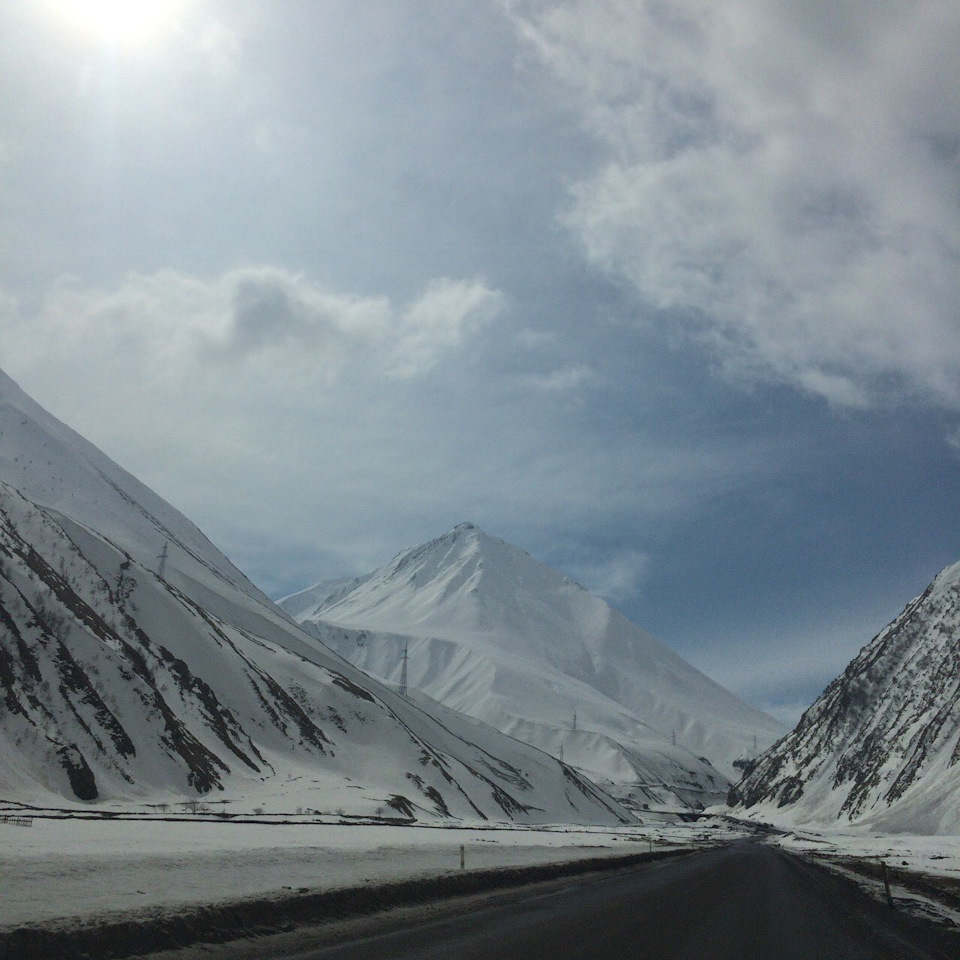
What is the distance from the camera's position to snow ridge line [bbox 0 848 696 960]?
11109mm

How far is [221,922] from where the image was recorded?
546 inches

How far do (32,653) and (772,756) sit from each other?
181 meters

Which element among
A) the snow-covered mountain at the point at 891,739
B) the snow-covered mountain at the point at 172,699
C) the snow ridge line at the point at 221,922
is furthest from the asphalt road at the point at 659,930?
the snow-covered mountain at the point at 891,739

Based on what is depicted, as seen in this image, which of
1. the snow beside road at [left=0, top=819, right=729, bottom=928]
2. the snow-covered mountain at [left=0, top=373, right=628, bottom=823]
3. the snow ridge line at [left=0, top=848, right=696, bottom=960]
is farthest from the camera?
the snow-covered mountain at [left=0, top=373, right=628, bottom=823]

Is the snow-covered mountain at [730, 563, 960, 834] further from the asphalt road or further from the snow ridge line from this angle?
the snow ridge line

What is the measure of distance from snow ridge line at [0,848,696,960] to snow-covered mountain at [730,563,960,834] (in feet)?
288

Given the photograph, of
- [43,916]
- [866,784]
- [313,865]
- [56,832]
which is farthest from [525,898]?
[866,784]

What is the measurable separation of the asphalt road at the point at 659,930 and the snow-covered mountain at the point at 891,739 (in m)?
79.9

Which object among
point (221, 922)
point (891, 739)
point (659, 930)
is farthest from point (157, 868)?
point (891, 739)

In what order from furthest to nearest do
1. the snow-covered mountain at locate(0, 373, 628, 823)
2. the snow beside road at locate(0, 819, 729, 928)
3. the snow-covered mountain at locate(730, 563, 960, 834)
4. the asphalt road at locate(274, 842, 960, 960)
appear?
the snow-covered mountain at locate(730, 563, 960, 834)
the snow-covered mountain at locate(0, 373, 628, 823)
the snow beside road at locate(0, 819, 729, 928)
the asphalt road at locate(274, 842, 960, 960)

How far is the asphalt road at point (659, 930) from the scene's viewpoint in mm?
13289

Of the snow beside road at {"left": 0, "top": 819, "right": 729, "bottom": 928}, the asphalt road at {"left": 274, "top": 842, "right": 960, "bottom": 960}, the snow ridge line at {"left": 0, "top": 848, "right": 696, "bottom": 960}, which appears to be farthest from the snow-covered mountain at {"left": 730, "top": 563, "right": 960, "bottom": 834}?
the snow ridge line at {"left": 0, "top": 848, "right": 696, "bottom": 960}

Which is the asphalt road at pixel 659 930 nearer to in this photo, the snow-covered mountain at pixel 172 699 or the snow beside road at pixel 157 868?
the snow beside road at pixel 157 868

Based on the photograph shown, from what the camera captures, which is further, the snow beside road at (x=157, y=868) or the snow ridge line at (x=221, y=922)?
the snow beside road at (x=157, y=868)
